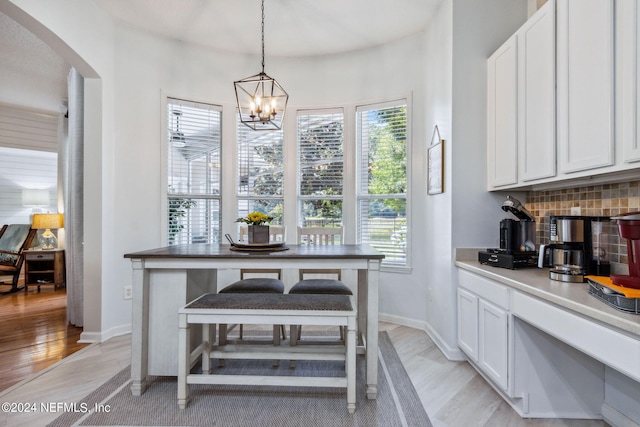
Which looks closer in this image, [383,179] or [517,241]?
[517,241]

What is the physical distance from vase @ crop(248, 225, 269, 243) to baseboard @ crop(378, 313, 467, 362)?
174 centimetres

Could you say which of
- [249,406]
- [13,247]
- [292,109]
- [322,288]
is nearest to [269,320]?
[249,406]

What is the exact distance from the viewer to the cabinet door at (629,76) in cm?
143

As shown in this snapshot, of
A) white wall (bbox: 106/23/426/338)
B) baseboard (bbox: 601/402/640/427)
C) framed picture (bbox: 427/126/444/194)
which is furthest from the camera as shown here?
white wall (bbox: 106/23/426/338)

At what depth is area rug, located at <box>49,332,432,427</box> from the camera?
1.92 metres

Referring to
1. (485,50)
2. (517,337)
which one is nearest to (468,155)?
(485,50)

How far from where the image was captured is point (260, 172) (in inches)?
160

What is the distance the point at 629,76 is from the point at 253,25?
3074 mm

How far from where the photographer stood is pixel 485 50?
2.72m

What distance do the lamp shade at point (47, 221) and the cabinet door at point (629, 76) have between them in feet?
22.2

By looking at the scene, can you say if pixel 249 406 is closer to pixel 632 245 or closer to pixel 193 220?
pixel 632 245

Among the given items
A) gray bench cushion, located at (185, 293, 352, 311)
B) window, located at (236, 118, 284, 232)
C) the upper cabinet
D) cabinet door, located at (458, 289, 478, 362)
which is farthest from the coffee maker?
window, located at (236, 118, 284, 232)

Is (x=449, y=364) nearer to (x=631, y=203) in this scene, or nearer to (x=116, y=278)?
(x=631, y=203)

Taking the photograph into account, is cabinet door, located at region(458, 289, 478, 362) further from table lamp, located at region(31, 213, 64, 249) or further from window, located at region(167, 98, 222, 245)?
table lamp, located at region(31, 213, 64, 249)
